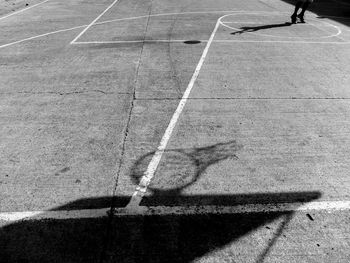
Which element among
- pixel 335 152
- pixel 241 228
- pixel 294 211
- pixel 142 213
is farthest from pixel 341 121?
pixel 142 213

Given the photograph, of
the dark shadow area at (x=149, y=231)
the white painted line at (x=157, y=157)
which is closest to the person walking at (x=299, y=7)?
the white painted line at (x=157, y=157)

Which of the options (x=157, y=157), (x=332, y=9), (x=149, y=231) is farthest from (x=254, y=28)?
(x=149, y=231)

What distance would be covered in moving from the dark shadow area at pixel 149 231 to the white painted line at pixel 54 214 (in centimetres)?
7

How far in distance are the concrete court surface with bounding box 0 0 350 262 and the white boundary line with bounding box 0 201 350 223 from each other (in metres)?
0.02

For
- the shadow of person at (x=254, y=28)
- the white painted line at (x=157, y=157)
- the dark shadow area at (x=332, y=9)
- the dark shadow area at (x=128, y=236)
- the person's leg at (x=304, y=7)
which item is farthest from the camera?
the dark shadow area at (x=332, y=9)

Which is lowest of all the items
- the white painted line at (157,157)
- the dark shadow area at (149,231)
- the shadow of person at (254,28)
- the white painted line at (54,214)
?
the shadow of person at (254,28)

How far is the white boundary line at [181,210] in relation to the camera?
15.5 ft

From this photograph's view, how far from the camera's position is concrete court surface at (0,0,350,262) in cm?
438

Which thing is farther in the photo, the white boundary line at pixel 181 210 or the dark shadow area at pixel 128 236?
the white boundary line at pixel 181 210

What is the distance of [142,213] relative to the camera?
4.79 m

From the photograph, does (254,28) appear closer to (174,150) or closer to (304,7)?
(304,7)

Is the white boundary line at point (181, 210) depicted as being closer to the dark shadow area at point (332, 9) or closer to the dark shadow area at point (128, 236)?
the dark shadow area at point (128, 236)

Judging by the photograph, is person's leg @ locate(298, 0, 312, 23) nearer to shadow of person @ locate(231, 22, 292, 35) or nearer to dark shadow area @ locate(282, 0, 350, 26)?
shadow of person @ locate(231, 22, 292, 35)

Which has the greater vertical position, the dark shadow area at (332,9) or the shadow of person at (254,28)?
the shadow of person at (254,28)
